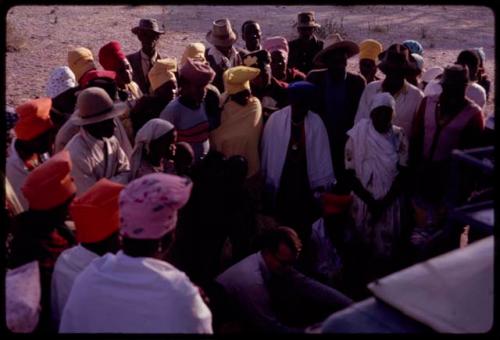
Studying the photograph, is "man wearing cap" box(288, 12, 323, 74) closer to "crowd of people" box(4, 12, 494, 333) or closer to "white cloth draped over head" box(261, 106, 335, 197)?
"crowd of people" box(4, 12, 494, 333)

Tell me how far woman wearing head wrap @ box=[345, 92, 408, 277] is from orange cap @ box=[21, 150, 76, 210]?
7.65ft

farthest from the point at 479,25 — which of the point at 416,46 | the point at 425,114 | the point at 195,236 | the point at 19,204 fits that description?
the point at 19,204

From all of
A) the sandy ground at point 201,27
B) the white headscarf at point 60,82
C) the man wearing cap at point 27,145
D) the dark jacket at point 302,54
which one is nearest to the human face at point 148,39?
the white headscarf at point 60,82

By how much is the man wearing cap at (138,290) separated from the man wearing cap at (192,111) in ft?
6.98

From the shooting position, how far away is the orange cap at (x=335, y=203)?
17.3 feet

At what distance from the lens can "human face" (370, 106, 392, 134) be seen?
509 centimetres

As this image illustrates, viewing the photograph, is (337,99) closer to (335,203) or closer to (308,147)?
(308,147)

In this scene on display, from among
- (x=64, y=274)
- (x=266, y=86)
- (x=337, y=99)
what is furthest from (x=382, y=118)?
(x=64, y=274)

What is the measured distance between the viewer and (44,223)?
3883 mm

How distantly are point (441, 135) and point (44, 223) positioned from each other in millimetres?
3053

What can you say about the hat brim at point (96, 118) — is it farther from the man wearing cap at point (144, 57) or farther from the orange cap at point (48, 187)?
the man wearing cap at point (144, 57)

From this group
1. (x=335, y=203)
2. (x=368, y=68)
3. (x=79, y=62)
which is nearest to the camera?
(x=335, y=203)

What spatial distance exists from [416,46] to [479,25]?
11.5m

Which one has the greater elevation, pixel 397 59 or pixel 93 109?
pixel 397 59
